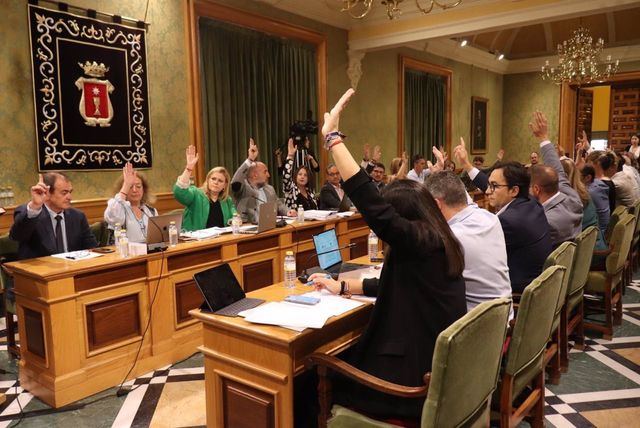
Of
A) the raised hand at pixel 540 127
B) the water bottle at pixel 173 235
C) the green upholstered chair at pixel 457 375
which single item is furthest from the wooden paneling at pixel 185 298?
the raised hand at pixel 540 127

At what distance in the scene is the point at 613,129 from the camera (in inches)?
464

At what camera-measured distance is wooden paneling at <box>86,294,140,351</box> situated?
3033 mm

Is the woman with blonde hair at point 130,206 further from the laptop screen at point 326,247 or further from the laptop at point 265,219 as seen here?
the laptop screen at point 326,247

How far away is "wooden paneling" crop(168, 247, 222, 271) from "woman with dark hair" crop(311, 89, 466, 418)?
2.00 meters

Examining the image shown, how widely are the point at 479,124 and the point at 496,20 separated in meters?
5.27

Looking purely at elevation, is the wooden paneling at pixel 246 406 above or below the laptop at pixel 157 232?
below

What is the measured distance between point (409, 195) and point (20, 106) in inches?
157

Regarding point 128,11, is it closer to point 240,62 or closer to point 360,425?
point 240,62

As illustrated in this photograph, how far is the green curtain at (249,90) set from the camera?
5965 mm

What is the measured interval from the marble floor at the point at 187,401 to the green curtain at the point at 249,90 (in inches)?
128

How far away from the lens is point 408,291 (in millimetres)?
1753

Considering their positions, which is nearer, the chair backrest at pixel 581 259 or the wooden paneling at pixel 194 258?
the chair backrest at pixel 581 259

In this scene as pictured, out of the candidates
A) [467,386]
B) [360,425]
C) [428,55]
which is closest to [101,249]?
[360,425]

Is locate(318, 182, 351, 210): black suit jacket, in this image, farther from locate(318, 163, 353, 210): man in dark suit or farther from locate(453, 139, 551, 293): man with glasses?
locate(453, 139, 551, 293): man with glasses
